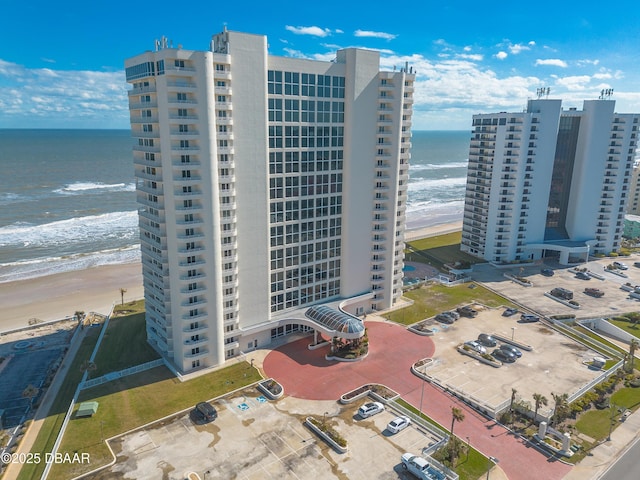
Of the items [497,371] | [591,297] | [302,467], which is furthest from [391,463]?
[591,297]

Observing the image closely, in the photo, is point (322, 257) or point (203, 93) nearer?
point (203, 93)

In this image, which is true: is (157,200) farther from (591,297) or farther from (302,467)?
(591,297)

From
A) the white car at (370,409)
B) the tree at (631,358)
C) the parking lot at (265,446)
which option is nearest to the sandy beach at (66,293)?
the parking lot at (265,446)

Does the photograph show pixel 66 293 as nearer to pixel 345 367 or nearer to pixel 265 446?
pixel 345 367

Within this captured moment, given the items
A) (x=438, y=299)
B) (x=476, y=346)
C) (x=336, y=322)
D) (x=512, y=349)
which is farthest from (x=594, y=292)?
(x=336, y=322)

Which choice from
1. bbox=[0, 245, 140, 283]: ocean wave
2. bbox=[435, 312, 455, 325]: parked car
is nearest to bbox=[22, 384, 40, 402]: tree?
bbox=[435, 312, 455, 325]: parked car
